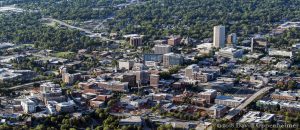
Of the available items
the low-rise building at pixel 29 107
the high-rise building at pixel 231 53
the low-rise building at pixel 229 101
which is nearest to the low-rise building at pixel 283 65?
the high-rise building at pixel 231 53

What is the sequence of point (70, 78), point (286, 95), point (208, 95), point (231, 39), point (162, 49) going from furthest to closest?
point (231, 39) < point (162, 49) < point (70, 78) < point (286, 95) < point (208, 95)

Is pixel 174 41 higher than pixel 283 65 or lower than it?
higher

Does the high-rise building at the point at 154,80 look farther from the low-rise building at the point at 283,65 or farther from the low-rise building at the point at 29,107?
the low-rise building at the point at 283,65

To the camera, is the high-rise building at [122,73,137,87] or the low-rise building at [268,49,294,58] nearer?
the high-rise building at [122,73,137,87]

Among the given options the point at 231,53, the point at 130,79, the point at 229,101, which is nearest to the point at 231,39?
the point at 231,53

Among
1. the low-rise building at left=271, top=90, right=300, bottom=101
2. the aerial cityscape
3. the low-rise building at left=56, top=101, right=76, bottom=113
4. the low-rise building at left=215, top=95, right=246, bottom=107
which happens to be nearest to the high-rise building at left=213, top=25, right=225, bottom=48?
the aerial cityscape

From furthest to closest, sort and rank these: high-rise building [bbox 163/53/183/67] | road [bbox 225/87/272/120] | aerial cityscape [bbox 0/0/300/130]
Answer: high-rise building [bbox 163/53/183/67] < road [bbox 225/87/272/120] < aerial cityscape [bbox 0/0/300/130]

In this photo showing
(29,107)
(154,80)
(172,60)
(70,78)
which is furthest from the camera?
(172,60)

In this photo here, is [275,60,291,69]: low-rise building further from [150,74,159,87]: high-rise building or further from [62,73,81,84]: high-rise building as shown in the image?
[62,73,81,84]: high-rise building

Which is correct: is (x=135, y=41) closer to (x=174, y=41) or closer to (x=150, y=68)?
(x=174, y=41)
